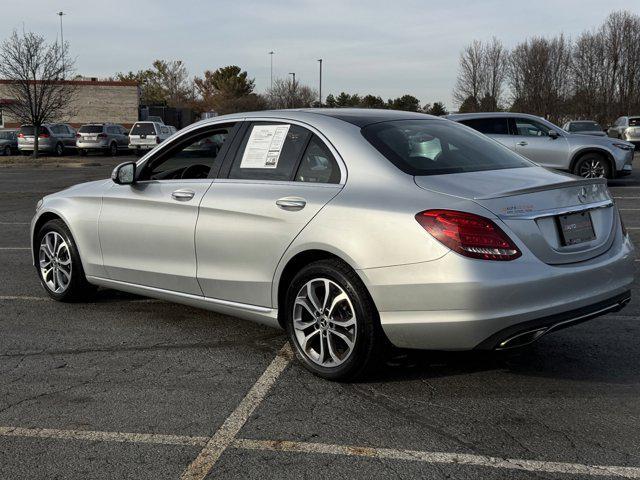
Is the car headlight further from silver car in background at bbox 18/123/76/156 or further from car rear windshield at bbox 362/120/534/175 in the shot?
silver car in background at bbox 18/123/76/156

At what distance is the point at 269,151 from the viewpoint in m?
4.85

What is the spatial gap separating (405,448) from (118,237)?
10.1 feet

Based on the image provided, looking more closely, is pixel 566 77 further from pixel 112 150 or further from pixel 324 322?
pixel 324 322

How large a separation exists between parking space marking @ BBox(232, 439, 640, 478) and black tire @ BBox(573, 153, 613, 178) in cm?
1377

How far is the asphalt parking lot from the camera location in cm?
329

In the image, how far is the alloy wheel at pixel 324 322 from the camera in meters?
4.21

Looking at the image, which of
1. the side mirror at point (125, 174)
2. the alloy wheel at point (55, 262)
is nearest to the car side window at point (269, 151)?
the side mirror at point (125, 174)

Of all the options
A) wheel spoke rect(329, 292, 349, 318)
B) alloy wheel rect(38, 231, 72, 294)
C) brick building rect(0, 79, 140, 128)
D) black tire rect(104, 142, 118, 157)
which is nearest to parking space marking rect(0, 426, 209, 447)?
wheel spoke rect(329, 292, 349, 318)

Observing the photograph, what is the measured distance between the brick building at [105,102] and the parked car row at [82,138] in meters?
18.6

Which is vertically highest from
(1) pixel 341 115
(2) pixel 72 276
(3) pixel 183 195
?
(1) pixel 341 115

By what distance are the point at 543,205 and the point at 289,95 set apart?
61687 millimetres

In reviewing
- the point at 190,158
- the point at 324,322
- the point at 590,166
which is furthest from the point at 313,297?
the point at 590,166

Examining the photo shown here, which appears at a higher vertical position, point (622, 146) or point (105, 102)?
point (105, 102)

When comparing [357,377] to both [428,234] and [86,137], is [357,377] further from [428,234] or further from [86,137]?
[86,137]
